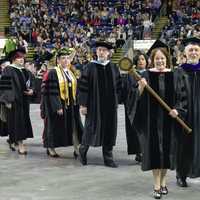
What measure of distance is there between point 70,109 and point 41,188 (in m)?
2.59

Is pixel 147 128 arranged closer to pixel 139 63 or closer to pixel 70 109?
pixel 139 63

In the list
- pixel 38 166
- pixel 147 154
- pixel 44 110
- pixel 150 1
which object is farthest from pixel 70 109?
pixel 150 1

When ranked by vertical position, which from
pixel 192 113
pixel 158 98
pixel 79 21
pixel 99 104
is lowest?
pixel 79 21

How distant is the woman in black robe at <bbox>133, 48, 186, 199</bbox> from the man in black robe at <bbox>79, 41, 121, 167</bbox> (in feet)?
6.85

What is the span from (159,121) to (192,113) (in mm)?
477

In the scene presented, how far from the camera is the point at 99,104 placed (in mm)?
9680

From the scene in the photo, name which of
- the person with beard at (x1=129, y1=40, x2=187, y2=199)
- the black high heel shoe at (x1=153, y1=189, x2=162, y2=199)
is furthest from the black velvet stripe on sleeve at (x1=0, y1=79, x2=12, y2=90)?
the black high heel shoe at (x1=153, y1=189, x2=162, y2=199)

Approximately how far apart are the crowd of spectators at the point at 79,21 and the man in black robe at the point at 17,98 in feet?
47.4

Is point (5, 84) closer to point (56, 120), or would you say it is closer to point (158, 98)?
point (56, 120)

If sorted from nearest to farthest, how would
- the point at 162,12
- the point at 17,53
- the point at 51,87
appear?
the point at 51,87
the point at 17,53
the point at 162,12

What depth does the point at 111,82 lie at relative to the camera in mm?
9758

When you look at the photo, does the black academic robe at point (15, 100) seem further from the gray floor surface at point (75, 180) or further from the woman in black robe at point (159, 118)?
the woman in black robe at point (159, 118)

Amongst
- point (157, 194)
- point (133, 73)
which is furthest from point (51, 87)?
point (157, 194)

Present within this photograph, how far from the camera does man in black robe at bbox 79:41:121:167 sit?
9641 mm
